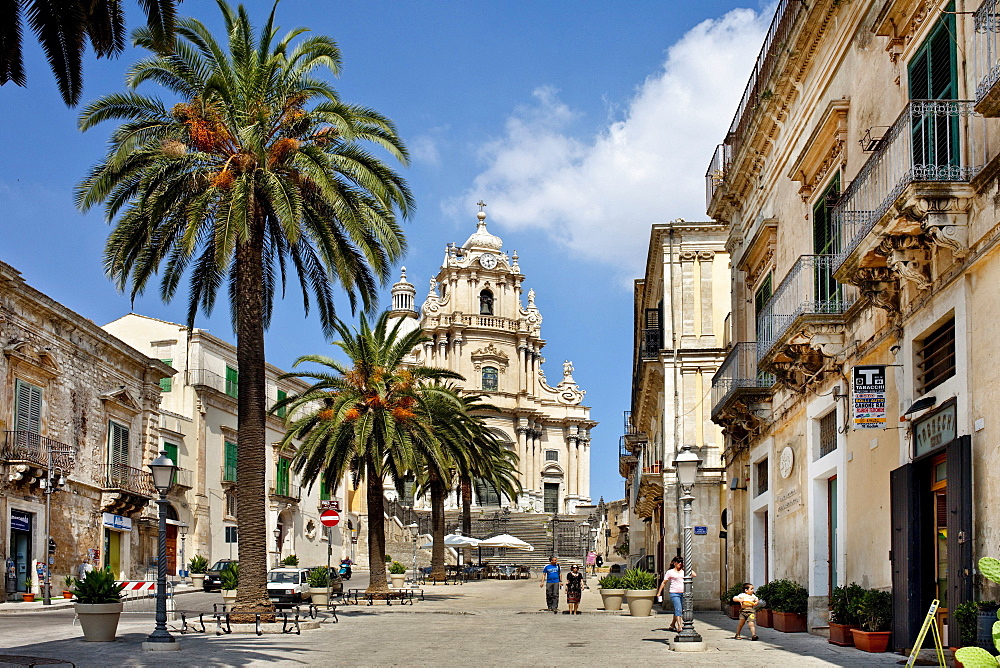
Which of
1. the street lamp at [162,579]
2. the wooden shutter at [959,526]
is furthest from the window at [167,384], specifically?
the wooden shutter at [959,526]

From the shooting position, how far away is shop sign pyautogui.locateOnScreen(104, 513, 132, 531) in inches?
1706

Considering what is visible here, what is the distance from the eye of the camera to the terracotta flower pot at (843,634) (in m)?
17.2

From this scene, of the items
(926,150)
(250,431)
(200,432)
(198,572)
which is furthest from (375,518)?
(926,150)

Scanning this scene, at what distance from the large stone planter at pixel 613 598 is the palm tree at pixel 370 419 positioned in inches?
231

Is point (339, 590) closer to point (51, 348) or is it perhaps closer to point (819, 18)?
point (51, 348)

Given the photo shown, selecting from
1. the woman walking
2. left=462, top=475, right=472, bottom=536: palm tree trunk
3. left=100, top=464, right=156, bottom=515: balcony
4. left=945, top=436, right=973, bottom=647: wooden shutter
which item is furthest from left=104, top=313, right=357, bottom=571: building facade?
left=945, top=436, right=973, bottom=647: wooden shutter

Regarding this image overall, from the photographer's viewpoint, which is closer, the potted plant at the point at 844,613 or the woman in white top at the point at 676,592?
the potted plant at the point at 844,613

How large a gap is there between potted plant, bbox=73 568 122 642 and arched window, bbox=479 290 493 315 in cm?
7718

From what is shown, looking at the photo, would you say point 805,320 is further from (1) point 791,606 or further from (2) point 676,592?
(2) point 676,592

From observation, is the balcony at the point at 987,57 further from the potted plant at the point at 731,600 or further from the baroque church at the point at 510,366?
the baroque church at the point at 510,366

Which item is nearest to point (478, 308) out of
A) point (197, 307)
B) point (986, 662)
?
point (197, 307)

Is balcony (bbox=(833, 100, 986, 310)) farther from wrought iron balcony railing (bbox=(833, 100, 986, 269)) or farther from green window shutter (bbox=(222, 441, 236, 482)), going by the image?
green window shutter (bbox=(222, 441, 236, 482))

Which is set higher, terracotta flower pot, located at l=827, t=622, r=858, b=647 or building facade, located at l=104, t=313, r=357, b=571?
building facade, located at l=104, t=313, r=357, b=571

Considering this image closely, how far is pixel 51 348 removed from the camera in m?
39.1
